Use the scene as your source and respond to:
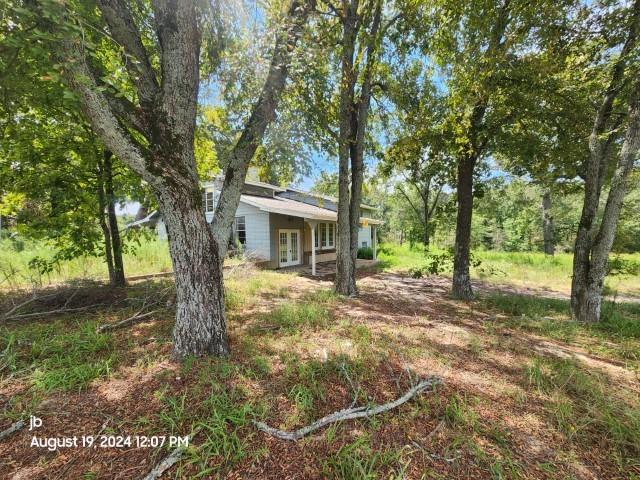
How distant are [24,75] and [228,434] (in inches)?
210

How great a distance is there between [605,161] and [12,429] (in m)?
9.06

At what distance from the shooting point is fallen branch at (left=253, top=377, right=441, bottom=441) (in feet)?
6.64

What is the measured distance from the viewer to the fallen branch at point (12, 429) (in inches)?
77.7

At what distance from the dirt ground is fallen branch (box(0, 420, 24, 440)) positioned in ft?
0.11

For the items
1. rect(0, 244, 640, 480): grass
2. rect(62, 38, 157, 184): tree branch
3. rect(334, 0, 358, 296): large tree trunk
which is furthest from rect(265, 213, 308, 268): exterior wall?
rect(62, 38, 157, 184): tree branch

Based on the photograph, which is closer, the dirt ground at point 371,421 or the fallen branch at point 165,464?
the fallen branch at point 165,464

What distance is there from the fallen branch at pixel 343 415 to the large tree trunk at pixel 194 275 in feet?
4.55

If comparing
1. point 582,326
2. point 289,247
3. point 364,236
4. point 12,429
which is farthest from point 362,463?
point 364,236

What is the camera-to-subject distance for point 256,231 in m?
12.5

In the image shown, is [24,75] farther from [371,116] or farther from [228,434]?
[371,116]

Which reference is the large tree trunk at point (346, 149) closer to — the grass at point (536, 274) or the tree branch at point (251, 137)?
the tree branch at point (251, 137)

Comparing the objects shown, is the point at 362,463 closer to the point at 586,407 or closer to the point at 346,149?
the point at 586,407

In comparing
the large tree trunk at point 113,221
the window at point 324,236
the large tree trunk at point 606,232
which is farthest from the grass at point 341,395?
the window at point 324,236

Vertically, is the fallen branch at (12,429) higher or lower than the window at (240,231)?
lower
